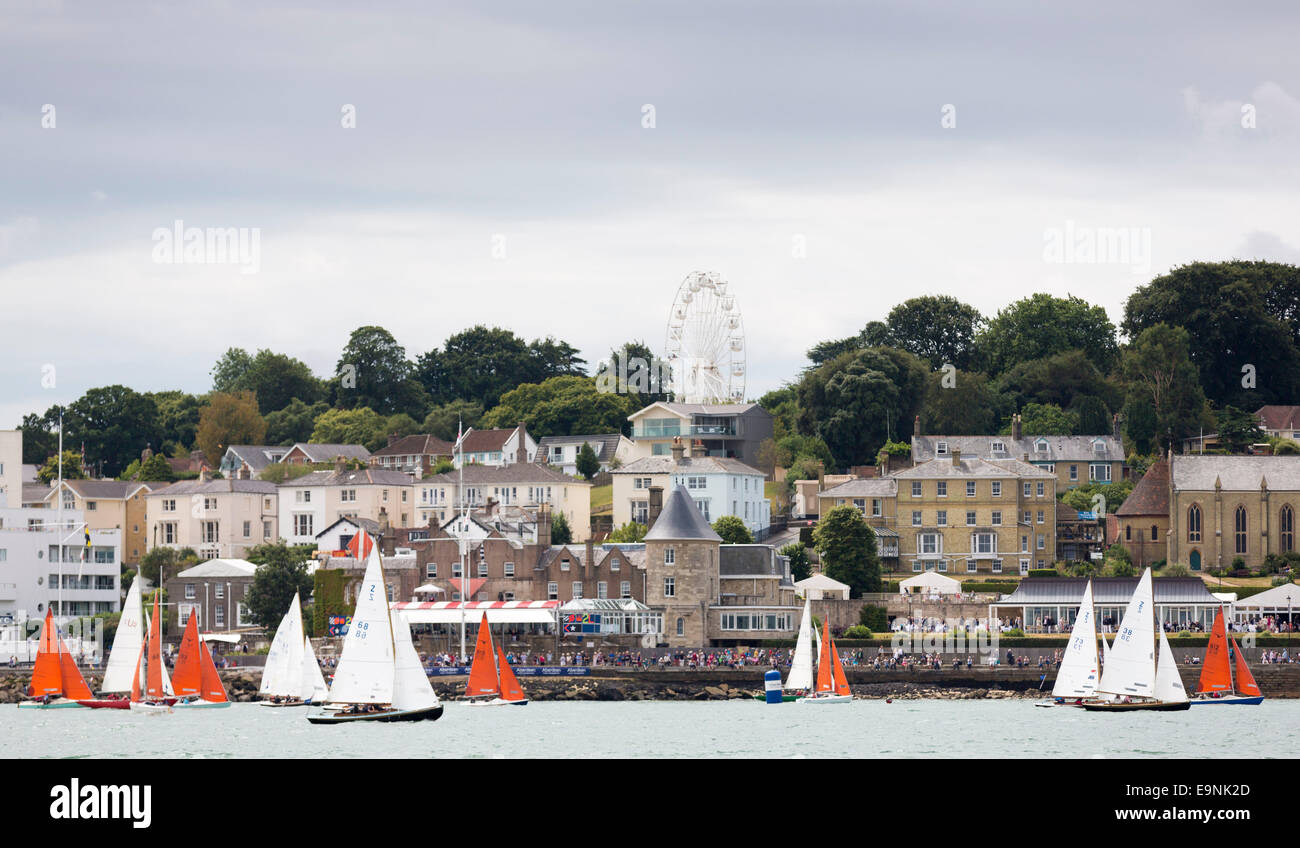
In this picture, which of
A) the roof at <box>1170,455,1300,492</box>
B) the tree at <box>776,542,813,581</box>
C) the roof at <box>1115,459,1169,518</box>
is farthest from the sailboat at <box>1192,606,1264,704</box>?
the tree at <box>776,542,813,581</box>

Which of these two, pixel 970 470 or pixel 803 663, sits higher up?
pixel 970 470

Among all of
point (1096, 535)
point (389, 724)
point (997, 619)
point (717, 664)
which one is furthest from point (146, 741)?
point (1096, 535)

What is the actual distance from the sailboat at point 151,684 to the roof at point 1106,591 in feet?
110

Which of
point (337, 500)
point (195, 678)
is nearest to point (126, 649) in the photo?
point (195, 678)

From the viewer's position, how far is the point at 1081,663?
57562 mm

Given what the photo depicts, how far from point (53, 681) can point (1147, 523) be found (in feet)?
160

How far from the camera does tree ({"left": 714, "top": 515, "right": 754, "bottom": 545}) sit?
85125 mm

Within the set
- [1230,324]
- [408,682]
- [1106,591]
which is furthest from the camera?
[1230,324]

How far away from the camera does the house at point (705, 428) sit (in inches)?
4275

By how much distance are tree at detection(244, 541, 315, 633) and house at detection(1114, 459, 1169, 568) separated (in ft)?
122

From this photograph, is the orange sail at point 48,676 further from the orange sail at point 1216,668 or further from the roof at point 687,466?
the orange sail at point 1216,668

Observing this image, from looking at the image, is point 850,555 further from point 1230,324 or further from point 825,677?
point 1230,324

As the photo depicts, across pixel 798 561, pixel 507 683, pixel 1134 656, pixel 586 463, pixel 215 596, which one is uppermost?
pixel 586 463
